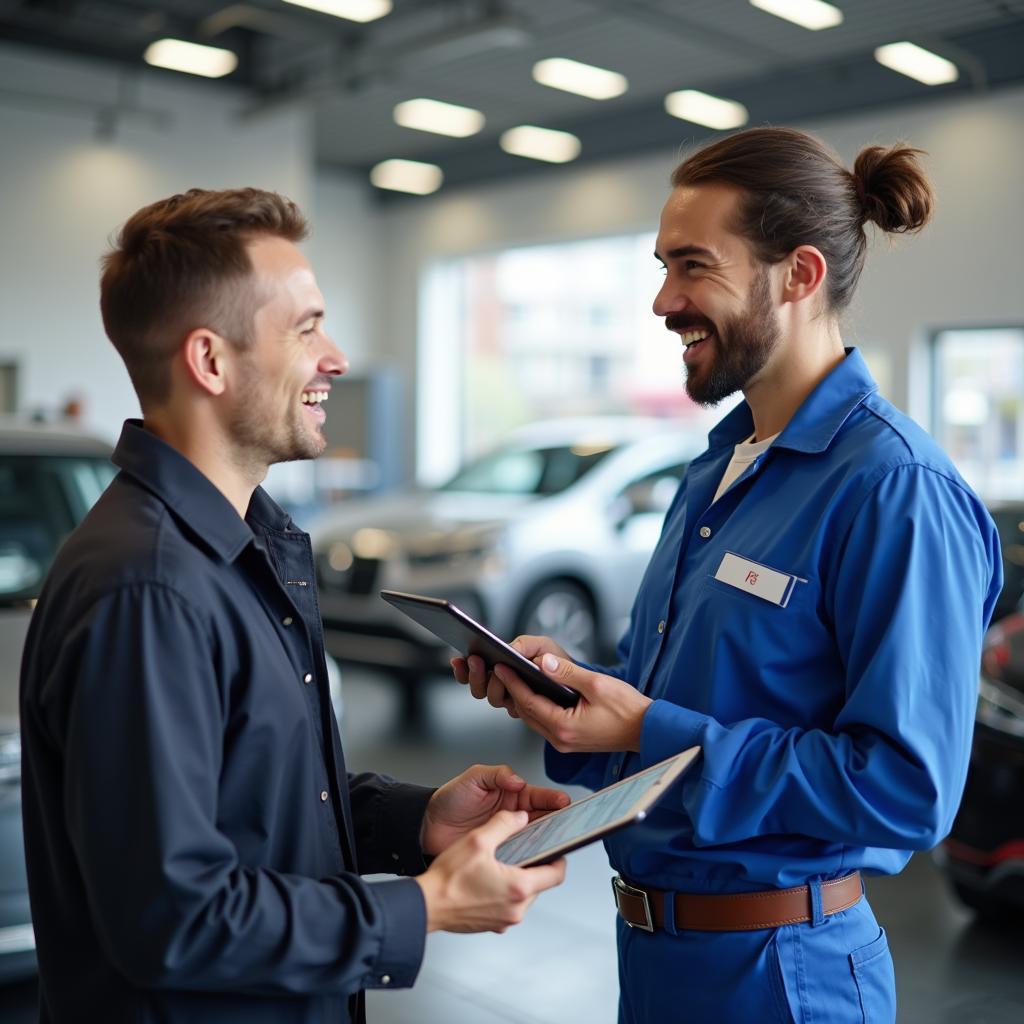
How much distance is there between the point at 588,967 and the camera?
145 inches

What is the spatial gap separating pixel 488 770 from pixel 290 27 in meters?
9.69

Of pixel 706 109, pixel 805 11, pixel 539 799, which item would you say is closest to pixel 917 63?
pixel 805 11

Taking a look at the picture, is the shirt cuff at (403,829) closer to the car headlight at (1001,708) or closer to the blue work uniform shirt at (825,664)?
the blue work uniform shirt at (825,664)

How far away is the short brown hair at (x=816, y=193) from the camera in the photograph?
1.70m

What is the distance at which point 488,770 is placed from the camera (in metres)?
1.76

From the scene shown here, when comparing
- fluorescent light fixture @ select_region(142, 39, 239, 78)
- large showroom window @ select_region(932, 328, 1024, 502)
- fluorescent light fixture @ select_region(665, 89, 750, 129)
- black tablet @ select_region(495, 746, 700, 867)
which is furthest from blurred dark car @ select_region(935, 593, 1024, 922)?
fluorescent light fixture @ select_region(142, 39, 239, 78)

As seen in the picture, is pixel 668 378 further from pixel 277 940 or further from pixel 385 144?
pixel 277 940

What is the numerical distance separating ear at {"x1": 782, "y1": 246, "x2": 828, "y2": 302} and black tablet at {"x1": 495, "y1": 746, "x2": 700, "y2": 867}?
68 cm

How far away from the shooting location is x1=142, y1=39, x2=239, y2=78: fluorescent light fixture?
10133 millimetres

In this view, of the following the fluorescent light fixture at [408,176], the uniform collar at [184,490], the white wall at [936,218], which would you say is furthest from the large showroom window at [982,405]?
the uniform collar at [184,490]

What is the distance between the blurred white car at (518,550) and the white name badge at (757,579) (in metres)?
5.09

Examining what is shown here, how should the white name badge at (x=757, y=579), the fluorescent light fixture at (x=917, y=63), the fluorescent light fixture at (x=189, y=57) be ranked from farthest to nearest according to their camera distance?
the fluorescent light fixture at (x=189, y=57) → the fluorescent light fixture at (x=917, y=63) → the white name badge at (x=757, y=579)

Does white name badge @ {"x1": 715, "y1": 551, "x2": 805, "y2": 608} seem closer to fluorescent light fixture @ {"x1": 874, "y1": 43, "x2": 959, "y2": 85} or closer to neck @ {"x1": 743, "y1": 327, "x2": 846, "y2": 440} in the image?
neck @ {"x1": 743, "y1": 327, "x2": 846, "y2": 440}

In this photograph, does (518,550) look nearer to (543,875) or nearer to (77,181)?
(543,875)
